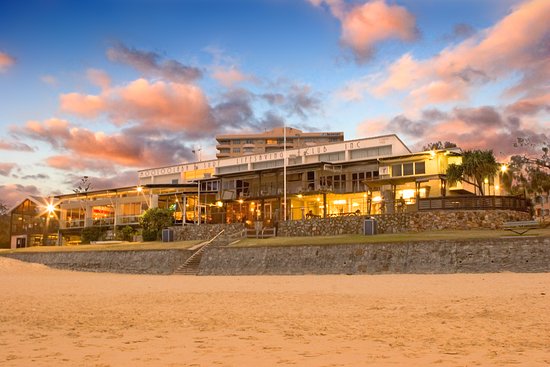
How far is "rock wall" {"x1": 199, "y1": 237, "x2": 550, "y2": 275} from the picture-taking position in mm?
22844

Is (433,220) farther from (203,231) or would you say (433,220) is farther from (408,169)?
(203,231)

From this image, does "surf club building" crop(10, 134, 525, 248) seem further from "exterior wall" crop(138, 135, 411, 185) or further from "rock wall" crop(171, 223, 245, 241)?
"rock wall" crop(171, 223, 245, 241)

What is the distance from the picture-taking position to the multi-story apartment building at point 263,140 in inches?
5113

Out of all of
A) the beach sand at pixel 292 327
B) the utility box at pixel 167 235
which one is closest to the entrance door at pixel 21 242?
the utility box at pixel 167 235

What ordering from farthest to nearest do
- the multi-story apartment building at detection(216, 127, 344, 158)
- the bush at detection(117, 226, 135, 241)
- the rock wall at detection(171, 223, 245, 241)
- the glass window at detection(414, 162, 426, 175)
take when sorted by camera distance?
1. the multi-story apartment building at detection(216, 127, 344, 158)
2. the bush at detection(117, 226, 135, 241)
3. the glass window at detection(414, 162, 426, 175)
4. the rock wall at detection(171, 223, 245, 241)

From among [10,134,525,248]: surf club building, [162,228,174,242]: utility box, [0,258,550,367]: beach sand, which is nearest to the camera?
[0,258,550,367]: beach sand

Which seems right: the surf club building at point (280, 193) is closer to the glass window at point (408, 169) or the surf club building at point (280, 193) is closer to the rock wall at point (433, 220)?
the glass window at point (408, 169)

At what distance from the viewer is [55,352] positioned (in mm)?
8422

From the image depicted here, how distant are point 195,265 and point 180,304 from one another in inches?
769

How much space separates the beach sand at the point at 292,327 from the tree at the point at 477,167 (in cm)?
2509

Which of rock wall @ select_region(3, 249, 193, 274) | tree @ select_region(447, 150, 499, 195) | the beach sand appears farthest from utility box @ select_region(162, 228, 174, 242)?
the beach sand

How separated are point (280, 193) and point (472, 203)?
2079 cm

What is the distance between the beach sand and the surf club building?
2335 centimetres

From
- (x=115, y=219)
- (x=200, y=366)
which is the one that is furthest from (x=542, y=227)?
(x=115, y=219)
